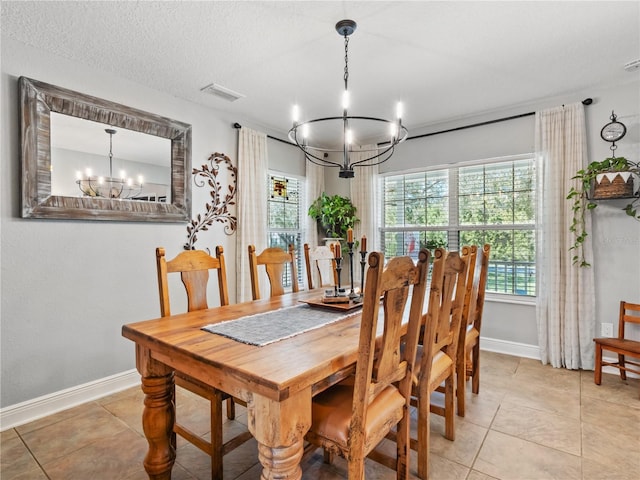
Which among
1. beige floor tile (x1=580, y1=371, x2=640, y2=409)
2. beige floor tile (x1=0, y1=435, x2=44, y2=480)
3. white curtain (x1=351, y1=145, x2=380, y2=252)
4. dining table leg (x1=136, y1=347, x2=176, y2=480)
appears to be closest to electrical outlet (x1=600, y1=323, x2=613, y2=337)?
beige floor tile (x1=580, y1=371, x2=640, y2=409)

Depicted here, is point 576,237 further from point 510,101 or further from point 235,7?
point 235,7

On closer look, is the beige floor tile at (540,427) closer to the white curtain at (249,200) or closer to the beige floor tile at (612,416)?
the beige floor tile at (612,416)

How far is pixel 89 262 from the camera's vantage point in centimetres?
263

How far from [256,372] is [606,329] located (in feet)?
11.1

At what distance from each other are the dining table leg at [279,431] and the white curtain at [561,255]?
9.96 feet

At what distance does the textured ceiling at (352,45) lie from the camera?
1.99 meters

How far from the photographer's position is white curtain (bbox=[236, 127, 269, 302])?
145 inches

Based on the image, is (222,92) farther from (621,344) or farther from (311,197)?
(621,344)

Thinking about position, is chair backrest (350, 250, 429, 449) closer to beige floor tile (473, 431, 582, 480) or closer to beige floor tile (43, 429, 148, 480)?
beige floor tile (473, 431, 582, 480)

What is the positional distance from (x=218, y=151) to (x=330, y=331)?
8.63 feet

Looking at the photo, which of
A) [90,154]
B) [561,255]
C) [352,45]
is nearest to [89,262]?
[90,154]

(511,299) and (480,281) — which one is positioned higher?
(480,281)

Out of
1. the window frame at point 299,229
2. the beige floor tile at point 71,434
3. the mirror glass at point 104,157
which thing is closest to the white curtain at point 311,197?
the window frame at point 299,229

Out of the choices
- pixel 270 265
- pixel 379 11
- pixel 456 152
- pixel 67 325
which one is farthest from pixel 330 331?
pixel 456 152
